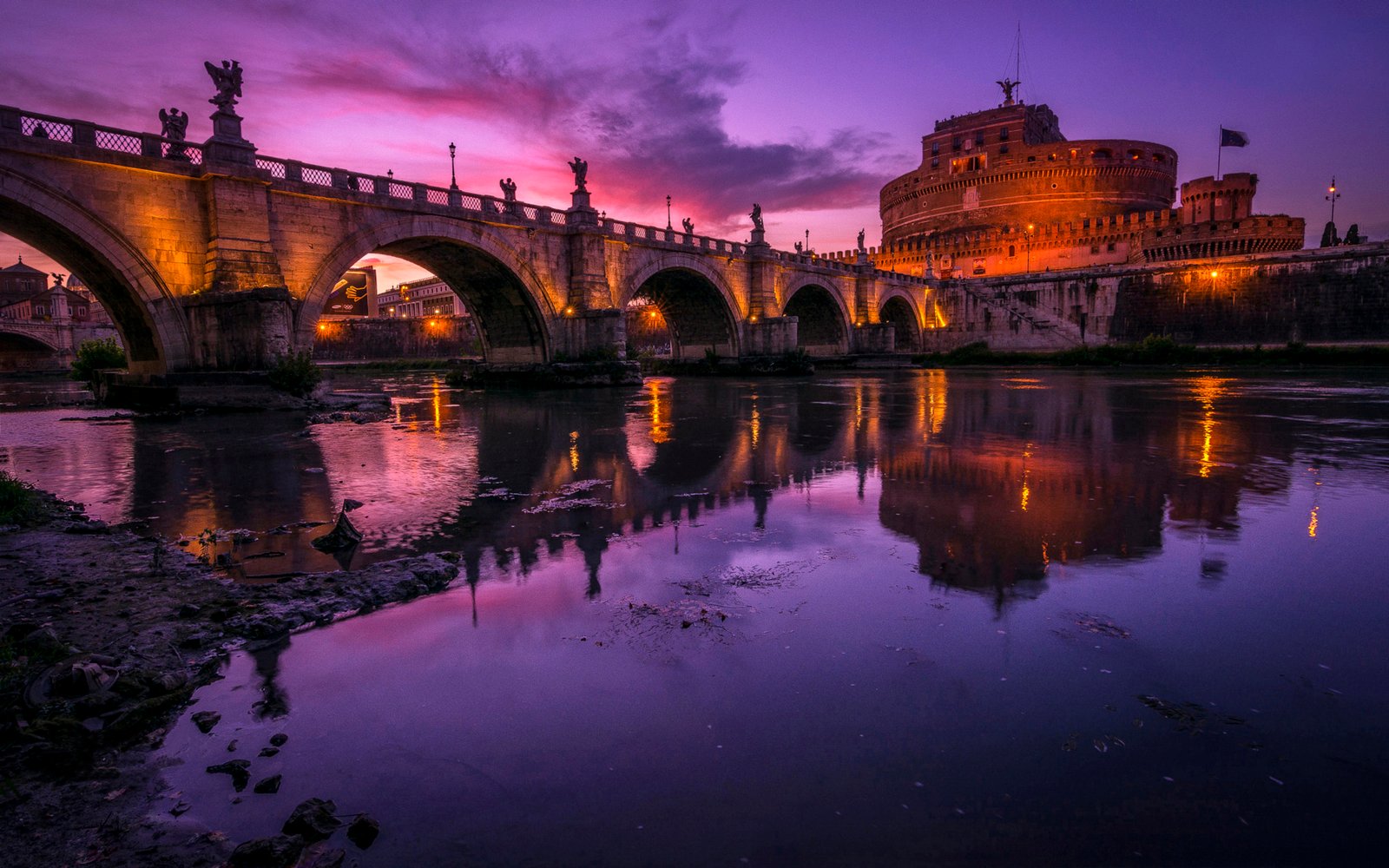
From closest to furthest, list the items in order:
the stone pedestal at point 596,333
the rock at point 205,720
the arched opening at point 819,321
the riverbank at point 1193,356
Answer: the rock at point 205,720
the stone pedestal at point 596,333
the riverbank at point 1193,356
the arched opening at point 819,321

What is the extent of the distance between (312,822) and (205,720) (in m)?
1.03

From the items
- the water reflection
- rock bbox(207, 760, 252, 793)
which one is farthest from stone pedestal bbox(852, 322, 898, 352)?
rock bbox(207, 760, 252, 793)

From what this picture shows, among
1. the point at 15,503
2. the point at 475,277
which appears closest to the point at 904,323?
the point at 475,277

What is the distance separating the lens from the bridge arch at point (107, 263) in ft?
51.3

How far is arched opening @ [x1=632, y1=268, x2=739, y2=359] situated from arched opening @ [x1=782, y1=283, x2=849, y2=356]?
10.1 meters

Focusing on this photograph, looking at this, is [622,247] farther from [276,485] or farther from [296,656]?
[296,656]

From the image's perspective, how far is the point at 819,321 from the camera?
51.2m

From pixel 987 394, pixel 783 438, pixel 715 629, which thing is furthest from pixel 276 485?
pixel 987 394

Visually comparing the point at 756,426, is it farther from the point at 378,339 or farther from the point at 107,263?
the point at 378,339

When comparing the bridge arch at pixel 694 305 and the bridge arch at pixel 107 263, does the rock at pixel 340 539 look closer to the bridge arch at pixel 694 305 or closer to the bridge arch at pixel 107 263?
the bridge arch at pixel 107 263

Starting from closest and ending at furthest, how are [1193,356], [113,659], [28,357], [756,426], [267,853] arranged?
[267,853] → [113,659] → [756,426] → [1193,356] → [28,357]

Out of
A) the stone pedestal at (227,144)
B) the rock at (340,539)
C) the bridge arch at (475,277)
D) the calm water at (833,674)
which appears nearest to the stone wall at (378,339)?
the bridge arch at (475,277)

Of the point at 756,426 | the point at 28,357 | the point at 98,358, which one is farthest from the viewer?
the point at 28,357

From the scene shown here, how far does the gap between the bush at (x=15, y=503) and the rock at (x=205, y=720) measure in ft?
15.2
